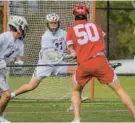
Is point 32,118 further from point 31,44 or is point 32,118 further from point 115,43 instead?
point 115,43

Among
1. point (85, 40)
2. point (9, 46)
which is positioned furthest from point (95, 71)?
point (9, 46)

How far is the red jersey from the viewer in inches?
366

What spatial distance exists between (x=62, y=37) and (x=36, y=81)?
0.93m

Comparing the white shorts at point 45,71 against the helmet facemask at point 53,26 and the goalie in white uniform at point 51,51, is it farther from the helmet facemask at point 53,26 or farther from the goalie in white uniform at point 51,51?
the helmet facemask at point 53,26

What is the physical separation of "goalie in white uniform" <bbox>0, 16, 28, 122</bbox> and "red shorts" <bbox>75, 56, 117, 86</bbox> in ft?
3.67

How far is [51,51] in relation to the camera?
13.0 meters

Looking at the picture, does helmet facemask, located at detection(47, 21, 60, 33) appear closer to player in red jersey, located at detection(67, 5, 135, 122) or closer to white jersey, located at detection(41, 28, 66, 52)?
white jersey, located at detection(41, 28, 66, 52)

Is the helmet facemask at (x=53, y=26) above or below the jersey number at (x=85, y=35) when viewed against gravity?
below

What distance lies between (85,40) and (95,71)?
17.2 inches

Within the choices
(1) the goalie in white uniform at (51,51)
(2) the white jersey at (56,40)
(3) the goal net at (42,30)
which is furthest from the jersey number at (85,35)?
(3) the goal net at (42,30)

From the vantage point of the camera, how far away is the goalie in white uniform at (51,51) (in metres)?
12.4

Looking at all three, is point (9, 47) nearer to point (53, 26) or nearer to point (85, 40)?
point (85, 40)

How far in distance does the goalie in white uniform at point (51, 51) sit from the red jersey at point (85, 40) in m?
2.95

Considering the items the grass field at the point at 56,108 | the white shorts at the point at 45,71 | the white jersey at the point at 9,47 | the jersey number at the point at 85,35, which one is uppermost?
the jersey number at the point at 85,35
